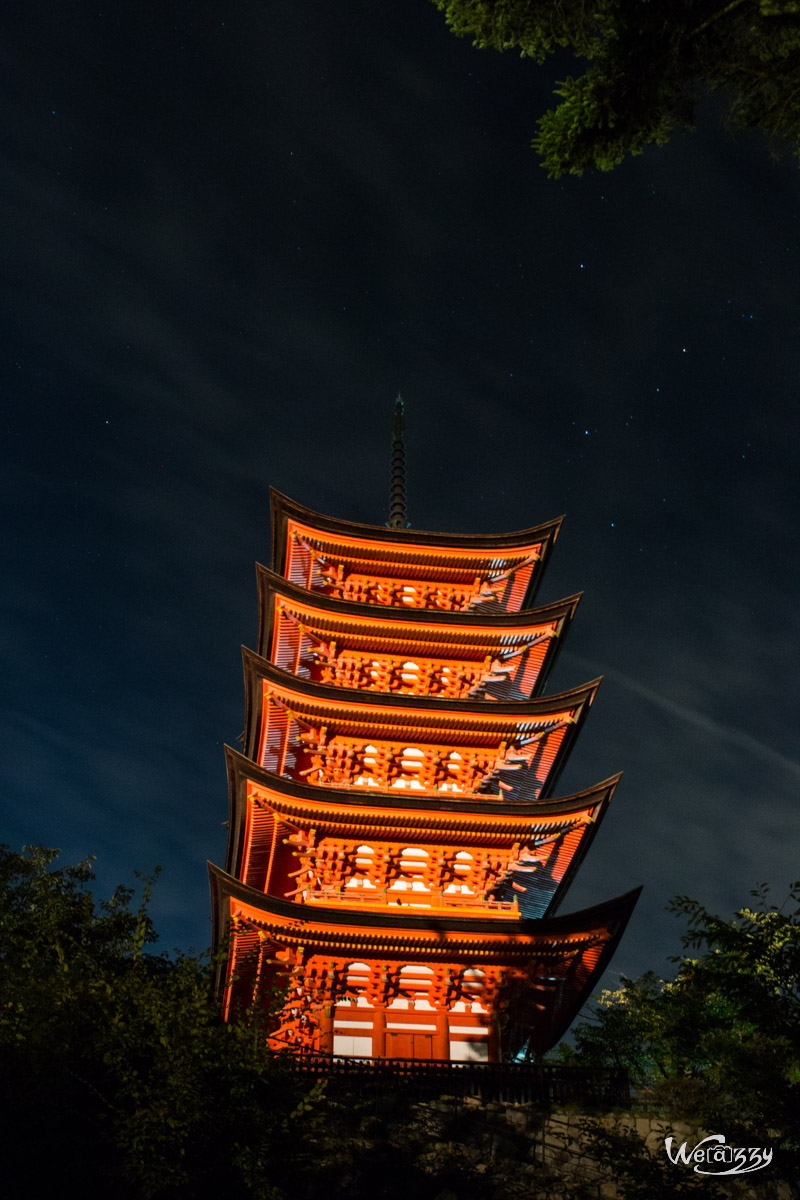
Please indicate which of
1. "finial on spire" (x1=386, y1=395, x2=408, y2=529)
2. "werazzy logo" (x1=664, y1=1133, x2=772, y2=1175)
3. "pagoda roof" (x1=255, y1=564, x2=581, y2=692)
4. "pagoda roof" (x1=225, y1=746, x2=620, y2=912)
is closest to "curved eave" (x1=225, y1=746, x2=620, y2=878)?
"pagoda roof" (x1=225, y1=746, x2=620, y2=912)

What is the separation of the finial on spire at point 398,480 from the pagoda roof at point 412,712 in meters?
12.1

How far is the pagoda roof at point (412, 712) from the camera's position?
23641 mm

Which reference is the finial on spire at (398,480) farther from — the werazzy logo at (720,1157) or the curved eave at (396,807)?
the werazzy logo at (720,1157)

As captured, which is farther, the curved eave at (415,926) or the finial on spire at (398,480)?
the finial on spire at (398,480)

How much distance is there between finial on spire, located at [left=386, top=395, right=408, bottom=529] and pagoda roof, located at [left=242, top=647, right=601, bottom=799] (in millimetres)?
12069

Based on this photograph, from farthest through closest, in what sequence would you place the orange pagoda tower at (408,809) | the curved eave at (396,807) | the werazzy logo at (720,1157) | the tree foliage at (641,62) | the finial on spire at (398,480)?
the finial on spire at (398,480), the curved eave at (396,807), the orange pagoda tower at (408,809), the werazzy logo at (720,1157), the tree foliage at (641,62)

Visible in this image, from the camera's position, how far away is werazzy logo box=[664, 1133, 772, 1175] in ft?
39.9

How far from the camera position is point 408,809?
2158cm

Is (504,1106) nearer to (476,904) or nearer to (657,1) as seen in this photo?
(476,904)

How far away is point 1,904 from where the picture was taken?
26.6 metres

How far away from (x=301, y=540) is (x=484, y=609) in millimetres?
7258

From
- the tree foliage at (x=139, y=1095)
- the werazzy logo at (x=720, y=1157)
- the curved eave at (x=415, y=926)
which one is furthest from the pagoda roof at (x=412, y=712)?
the werazzy logo at (x=720, y=1157)

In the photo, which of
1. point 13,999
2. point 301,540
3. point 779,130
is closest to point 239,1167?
point 13,999

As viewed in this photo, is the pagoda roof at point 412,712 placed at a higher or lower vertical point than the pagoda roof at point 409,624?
lower
